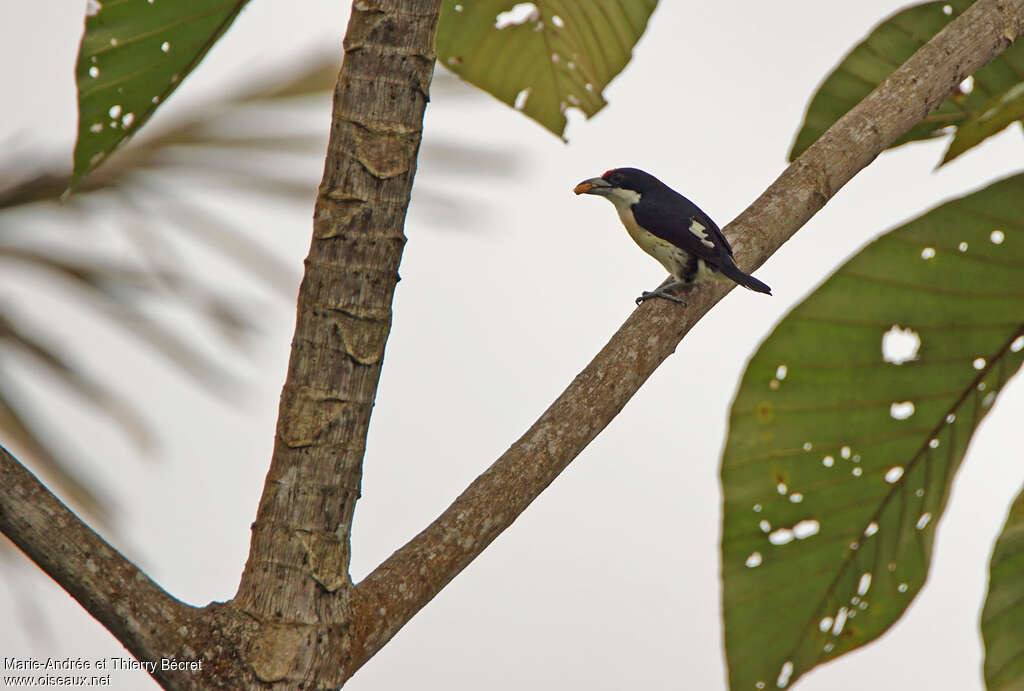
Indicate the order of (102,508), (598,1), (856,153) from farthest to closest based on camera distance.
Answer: (102,508) → (598,1) → (856,153)

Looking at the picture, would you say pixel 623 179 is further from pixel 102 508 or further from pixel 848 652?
pixel 102 508

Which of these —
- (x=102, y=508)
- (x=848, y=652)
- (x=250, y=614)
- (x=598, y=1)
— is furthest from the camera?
(x=102, y=508)

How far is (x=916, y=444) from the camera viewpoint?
1860 mm

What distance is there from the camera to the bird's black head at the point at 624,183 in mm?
1828

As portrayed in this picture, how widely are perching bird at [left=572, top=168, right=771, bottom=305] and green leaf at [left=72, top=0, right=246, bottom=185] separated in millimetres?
697

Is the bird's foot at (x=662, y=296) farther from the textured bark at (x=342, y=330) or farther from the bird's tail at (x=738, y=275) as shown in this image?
the textured bark at (x=342, y=330)

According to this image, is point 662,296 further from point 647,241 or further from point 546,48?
point 546,48

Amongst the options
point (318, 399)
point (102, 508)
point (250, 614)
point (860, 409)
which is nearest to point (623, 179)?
point (860, 409)

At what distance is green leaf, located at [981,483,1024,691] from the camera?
1.82 metres

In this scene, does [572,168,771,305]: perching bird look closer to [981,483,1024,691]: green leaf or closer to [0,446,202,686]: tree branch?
[981,483,1024,691]: green leaf

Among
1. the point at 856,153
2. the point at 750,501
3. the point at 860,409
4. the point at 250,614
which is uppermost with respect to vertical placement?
the point at 856,153

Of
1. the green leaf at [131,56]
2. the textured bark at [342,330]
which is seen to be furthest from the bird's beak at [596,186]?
the textured bark at [342,330]

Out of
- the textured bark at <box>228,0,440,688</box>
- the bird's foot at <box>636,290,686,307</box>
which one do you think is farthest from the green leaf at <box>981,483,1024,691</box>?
the textured bark at <box>228,0,440,688</box>

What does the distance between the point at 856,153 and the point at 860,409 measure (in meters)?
0.50
